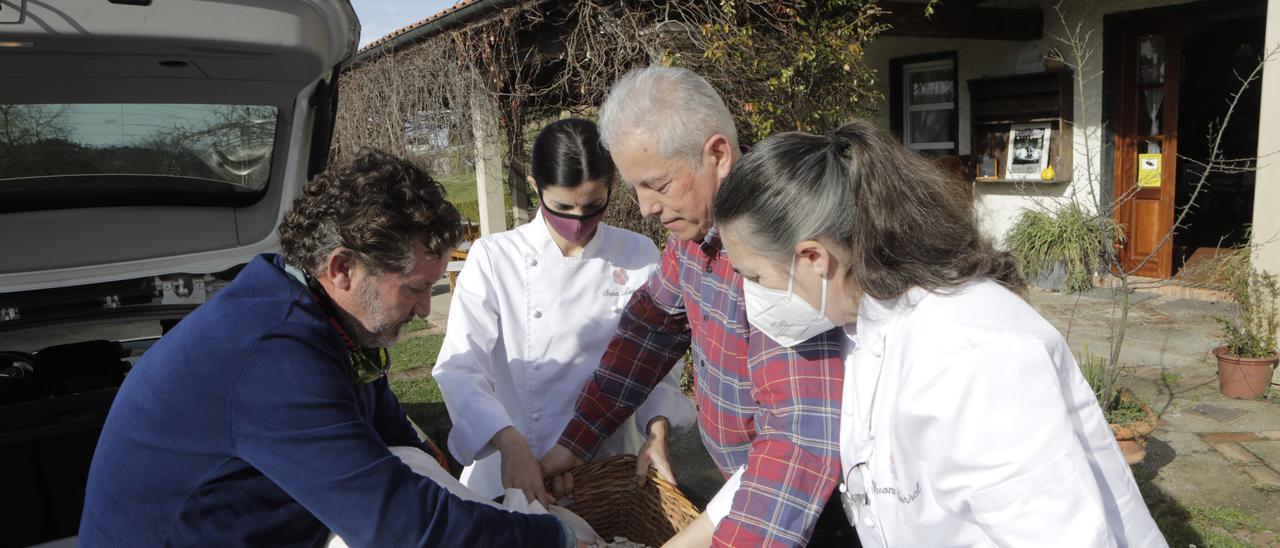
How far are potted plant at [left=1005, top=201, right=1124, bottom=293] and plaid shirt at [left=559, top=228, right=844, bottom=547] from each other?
6.26m

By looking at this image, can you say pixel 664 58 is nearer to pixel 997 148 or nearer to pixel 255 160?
pixel 255 160

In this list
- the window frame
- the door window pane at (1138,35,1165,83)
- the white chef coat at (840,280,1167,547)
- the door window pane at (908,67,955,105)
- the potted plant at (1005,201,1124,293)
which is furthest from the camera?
the door window pane at (908,67,955,105)

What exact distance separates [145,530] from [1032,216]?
833 centimetres

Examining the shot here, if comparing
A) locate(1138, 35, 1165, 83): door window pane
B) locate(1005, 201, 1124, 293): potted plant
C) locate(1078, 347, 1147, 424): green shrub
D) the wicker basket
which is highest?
locate(1138, 35, 1165, 83): door window pane

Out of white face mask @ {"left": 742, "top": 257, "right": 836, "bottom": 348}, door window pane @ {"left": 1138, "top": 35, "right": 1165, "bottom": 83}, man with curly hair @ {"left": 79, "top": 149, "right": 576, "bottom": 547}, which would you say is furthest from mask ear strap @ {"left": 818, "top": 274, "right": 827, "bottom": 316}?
door window pane @ {"left": 1138, "top": 35, "right": 1165, "bottom": 83}

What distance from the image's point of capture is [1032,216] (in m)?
8.17

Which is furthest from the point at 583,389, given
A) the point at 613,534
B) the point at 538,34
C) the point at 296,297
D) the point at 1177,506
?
the point at 538,34

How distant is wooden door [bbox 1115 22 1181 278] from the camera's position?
747cm

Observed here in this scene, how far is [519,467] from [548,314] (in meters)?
0.54

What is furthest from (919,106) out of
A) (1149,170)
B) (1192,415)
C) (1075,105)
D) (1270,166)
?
(1192,415)

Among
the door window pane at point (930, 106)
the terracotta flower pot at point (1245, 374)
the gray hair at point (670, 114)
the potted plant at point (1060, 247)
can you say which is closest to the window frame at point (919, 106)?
the door window pane at point (930, 106)

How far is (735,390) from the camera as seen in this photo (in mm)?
1858

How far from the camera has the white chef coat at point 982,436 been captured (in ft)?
3.72

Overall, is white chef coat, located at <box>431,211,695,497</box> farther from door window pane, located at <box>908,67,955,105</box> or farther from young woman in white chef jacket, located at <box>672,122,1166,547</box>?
door window pane, located at <box>908,67,955,105</box>
